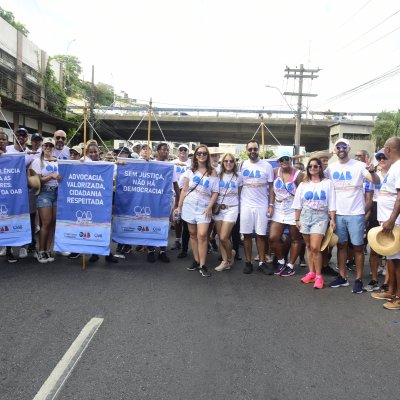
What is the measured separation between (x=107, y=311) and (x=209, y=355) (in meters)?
1.45

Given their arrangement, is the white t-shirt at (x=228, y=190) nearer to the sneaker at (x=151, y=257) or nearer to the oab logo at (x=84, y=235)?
the sneaker at (x=151, y=257)

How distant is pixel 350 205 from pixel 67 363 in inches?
162

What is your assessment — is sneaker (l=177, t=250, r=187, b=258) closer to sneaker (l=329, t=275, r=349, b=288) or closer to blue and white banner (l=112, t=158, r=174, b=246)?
blue and white banner (l=112, t=158, r=174, b=246)

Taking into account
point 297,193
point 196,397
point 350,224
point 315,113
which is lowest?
point 196,397

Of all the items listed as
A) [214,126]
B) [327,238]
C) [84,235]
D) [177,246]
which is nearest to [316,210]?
[327,238]

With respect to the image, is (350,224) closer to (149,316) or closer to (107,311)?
(149,316)

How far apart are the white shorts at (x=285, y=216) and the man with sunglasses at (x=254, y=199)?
15cm

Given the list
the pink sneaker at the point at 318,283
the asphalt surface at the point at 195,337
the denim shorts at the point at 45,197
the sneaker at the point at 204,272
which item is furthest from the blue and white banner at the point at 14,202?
the pink sneaker at the point at 318,283

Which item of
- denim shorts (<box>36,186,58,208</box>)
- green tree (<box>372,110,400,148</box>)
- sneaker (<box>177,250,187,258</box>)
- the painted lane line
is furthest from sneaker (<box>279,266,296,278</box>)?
green tree (<box>372,110,400,148</box>)

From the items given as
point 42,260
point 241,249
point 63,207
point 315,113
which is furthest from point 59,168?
point 315,113

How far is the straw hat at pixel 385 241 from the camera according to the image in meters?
4.86

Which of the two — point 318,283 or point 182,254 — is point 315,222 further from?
point 182,254

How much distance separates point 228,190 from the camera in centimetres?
638

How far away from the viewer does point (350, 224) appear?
222 inches
